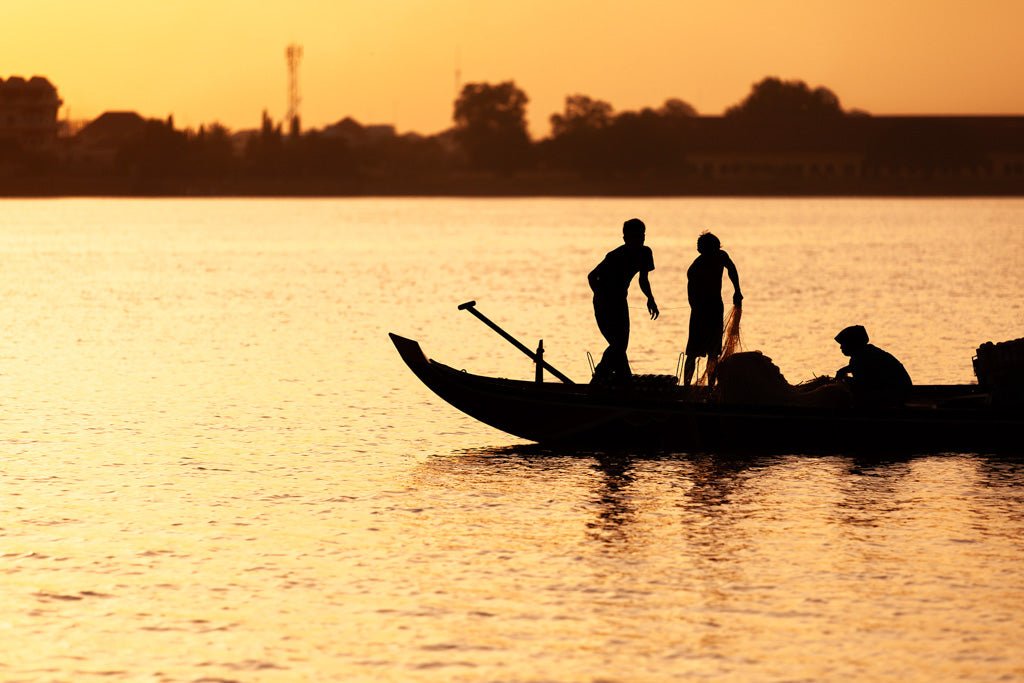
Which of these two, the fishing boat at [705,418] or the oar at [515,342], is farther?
the oar at [515,342]

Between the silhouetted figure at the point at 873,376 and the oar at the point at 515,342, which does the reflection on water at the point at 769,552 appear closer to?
the silhouetted figure at the point at 873,376

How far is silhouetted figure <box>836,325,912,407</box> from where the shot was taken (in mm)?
17266

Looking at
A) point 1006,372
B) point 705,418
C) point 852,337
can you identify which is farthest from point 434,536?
point 1006,372

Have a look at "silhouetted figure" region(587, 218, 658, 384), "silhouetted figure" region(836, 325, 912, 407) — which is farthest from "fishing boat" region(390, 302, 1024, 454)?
"silhouetted figure" region(587, 218, 658, 384)

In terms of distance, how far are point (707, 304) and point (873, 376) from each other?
6.80 feet

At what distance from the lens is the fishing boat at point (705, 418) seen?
17344 mm

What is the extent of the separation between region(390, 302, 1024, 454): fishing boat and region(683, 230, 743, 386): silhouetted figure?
1.31 feet

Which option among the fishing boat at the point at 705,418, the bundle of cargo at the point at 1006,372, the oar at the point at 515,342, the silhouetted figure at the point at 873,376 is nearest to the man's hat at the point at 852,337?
the silhouetted figure at the point at 873,376

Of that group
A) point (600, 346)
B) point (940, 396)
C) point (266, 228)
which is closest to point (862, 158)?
point (266, 228)

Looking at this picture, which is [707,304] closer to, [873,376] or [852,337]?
[852,337]

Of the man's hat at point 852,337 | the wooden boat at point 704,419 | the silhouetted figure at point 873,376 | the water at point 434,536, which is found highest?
the man's hat at point 852,337

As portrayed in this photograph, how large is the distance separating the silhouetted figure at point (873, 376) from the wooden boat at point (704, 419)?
0.17 metres

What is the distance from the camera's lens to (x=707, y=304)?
60.3ft

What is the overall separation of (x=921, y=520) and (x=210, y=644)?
6.86 metres
